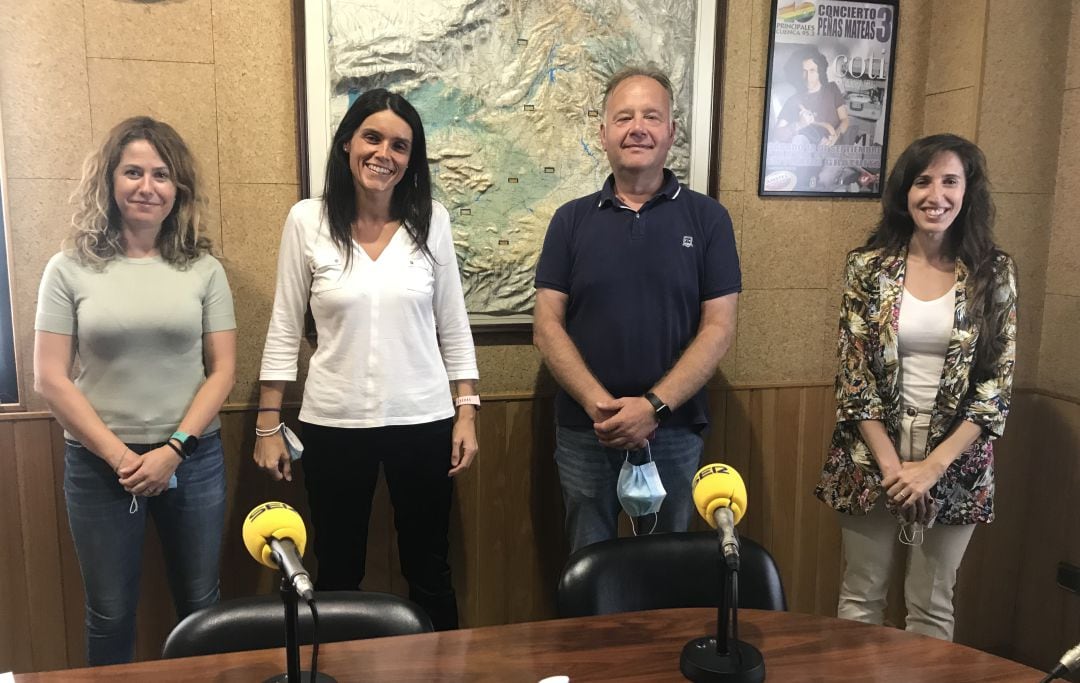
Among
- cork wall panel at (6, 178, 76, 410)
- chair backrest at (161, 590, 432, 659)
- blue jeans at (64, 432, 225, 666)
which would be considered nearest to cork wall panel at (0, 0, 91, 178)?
cork wall panel at (6, 178, 76, 410)

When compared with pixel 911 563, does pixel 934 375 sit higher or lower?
higher

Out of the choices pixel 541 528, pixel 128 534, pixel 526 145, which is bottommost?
pixel 541 528

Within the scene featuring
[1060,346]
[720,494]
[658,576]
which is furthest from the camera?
[1060,346]

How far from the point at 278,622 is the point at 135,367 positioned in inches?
34.2

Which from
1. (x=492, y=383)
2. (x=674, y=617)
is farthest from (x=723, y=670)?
(x=492, y=383)

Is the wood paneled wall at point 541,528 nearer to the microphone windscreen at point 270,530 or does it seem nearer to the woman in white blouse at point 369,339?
the woman in white blouse at point 369,339

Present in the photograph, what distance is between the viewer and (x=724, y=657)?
1.25 meters

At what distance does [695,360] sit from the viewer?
7.00 ft

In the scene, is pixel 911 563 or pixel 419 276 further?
pixel 911 563

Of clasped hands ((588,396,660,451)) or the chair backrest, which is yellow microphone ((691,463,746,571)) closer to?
the chair backrest

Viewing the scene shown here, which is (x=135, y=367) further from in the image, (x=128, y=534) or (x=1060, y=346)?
(x=1060, y=346)

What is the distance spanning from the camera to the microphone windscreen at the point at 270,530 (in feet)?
3.47

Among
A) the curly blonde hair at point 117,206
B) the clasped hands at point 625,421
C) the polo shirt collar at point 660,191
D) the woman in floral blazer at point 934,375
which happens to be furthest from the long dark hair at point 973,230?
the curly blonde hair at point 117,206

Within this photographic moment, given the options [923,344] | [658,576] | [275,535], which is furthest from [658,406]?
[275,535]
